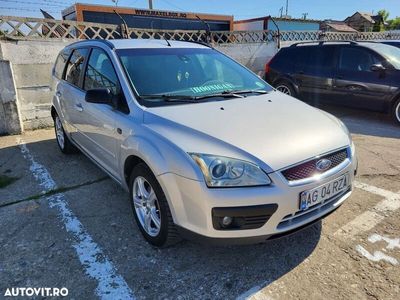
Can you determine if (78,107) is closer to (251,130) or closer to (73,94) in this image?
(73,94)

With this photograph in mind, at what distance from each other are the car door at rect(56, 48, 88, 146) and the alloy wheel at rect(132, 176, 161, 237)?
59.2 inches

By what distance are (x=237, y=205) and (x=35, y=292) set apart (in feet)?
5.02

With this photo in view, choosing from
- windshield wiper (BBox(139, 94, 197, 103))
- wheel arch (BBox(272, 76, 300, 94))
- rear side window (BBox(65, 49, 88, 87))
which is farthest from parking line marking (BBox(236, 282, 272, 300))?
wheel arch (BBox(272, 76, 300, 94))

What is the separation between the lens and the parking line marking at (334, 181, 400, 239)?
2928mm

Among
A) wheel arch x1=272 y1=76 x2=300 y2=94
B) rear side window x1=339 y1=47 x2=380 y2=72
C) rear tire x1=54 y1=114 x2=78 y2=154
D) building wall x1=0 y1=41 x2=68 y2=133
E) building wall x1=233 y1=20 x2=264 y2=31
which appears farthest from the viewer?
building wall x1=233 y1=20 x2=264 y2=31

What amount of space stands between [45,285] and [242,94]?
2.32 meters

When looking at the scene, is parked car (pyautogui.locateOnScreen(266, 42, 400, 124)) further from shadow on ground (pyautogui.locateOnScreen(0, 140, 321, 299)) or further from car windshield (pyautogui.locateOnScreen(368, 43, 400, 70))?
shadow on ground (pyautogui.locateOnScreen(0, 140, 321, 299))

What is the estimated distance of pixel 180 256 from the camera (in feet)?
8.70

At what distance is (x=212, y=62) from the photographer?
373 cm

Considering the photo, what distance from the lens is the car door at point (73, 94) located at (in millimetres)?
3945

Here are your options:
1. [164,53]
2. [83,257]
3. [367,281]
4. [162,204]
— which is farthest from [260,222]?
[164,53]

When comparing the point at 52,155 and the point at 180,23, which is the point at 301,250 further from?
the point at 180,23

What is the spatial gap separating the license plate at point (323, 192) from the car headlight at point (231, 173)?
1.05ft

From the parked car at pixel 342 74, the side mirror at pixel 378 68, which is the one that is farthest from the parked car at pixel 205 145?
the parked car at pixel 342 74
